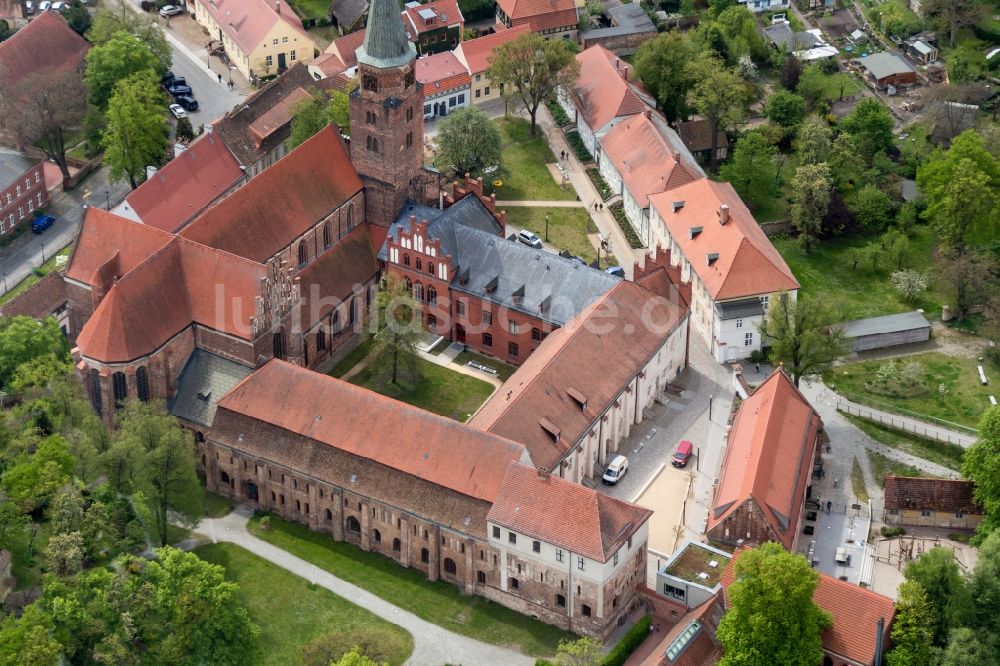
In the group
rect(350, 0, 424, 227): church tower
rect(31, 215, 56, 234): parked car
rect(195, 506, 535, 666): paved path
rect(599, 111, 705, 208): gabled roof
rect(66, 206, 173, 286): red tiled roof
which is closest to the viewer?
rect(195, 506, 535, 666): paved path

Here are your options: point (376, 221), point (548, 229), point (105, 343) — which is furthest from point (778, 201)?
point (105, 343)

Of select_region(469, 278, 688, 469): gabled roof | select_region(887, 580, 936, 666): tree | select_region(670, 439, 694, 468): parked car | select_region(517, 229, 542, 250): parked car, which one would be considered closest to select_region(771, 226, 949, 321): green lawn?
select_region(469, 278, 688, 469): gabled roof

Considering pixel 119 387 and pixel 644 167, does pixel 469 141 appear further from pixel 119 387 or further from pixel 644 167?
pixel 119 387

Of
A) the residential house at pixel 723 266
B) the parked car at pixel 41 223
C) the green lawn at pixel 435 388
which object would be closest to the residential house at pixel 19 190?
the parked car at pixel 41 223

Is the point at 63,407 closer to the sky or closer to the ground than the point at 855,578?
closer to the sky

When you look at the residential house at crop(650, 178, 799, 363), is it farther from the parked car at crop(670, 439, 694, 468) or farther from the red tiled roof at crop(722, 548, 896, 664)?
the red tiled roof at crop(722, 548, 896, 664)

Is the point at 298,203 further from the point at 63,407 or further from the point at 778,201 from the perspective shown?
the point at 778,201

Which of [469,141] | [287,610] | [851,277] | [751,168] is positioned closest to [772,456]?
[287,610]
